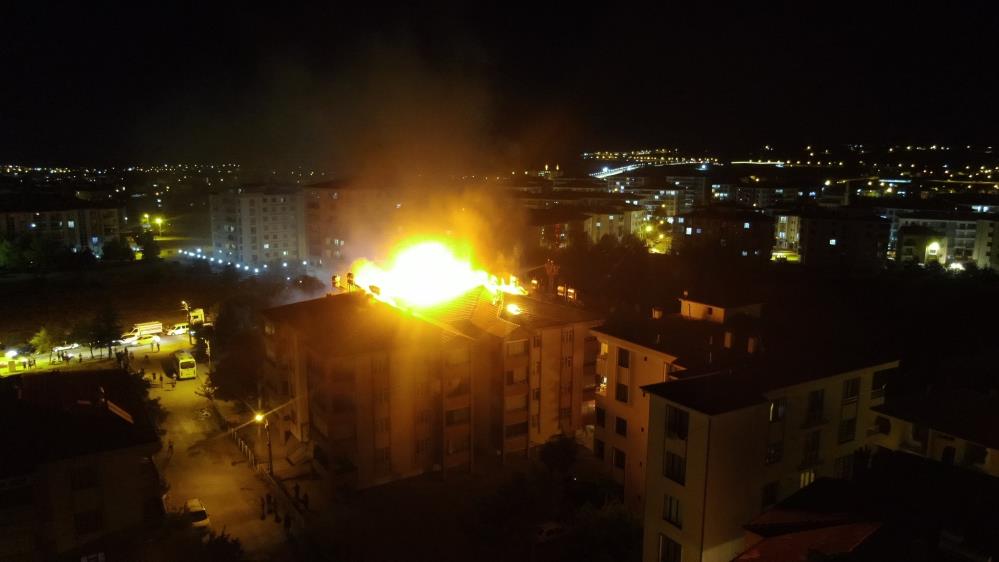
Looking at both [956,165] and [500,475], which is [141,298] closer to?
[500,475]

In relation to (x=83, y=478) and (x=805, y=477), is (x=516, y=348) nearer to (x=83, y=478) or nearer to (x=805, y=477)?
(x=805, y=477)

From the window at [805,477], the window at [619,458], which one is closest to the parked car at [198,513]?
the window at [619,458]

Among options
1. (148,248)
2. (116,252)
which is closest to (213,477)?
(116,252)

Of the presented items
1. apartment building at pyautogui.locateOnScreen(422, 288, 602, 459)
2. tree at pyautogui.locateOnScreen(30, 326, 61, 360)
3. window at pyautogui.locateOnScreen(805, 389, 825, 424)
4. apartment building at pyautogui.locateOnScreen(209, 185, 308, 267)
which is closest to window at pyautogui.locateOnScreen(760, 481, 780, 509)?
window at pyautogui.locateOnScreen(805, 389, 825, 424)

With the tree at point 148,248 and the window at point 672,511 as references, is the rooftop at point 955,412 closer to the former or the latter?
the window at point 672,511

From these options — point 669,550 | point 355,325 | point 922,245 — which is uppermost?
→ point 922,245

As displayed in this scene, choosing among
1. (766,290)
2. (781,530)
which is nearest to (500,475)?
(781,530)
